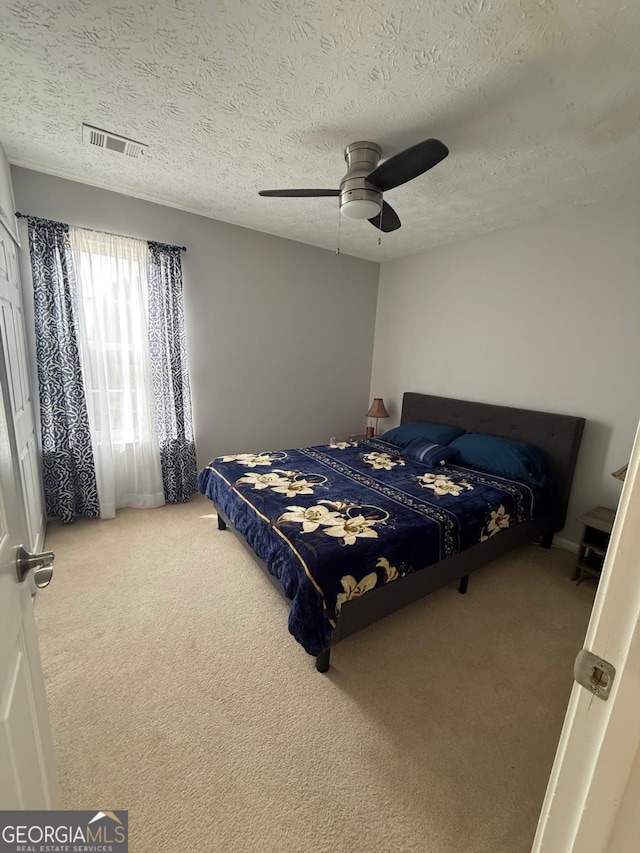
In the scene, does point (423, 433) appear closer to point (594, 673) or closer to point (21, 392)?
point (594, 673)

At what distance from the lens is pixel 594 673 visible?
1.73 feet

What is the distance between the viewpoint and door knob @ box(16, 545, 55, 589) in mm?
754

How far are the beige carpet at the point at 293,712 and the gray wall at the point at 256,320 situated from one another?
6.18 feet

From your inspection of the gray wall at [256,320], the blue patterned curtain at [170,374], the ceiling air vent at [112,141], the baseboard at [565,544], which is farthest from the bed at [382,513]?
the ceiling air vent at [112,141]

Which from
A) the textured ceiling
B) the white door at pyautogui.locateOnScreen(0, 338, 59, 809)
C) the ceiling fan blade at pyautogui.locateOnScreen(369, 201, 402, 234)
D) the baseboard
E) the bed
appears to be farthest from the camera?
the baseboard

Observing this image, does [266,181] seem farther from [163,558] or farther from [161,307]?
[163,558]

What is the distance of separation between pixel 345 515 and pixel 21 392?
227 cm

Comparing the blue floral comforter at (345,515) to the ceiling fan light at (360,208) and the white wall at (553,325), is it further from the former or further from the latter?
the ceiling fan light at (360,208)

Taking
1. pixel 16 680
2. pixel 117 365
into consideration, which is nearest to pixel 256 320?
pixel 117 365

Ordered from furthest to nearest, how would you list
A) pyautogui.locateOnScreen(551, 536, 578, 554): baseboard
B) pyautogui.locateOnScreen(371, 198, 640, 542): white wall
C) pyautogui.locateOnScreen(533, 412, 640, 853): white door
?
pyautogui.locateOnScreen(551, 536, 578, 554): baseboard, pyautogui.locateOnScreen(371, 198, 640, 542): white wall, pyautogui.locateOnScreen(533, 412, 640, 853): white door

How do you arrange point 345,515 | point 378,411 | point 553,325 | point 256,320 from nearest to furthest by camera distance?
point 345,515 < point 553,325 < point 256,320 < point 378,411

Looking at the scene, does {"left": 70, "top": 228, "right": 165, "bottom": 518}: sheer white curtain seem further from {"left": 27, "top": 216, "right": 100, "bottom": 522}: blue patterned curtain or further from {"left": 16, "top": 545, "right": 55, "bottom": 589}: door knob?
{"left": 16, "top": 545, "right": 55, "bottom": 589}: door knob

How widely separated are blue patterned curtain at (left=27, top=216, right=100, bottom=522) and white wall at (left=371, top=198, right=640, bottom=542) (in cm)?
339

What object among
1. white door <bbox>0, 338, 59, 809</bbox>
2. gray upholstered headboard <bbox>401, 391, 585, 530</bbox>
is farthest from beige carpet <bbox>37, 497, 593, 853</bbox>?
gray upholstered headboard <bbox>401, 391, 585, 530</bbox>
